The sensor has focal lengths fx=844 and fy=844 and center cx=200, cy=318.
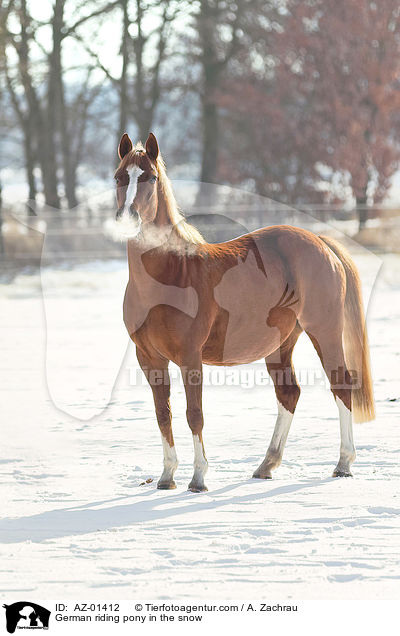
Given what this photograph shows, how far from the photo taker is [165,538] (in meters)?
3.88

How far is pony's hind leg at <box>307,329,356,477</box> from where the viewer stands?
4832mm

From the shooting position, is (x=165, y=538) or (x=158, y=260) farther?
(x=158, y=260)

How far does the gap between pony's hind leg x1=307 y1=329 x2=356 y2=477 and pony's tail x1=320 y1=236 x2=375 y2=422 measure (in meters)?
0.18

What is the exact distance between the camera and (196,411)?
173 inches

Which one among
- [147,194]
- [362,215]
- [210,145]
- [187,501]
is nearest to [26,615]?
[187,501]

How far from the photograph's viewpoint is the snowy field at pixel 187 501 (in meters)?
3.39

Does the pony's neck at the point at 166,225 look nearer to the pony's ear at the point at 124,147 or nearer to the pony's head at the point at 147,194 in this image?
the pony's head at the point at 147,194

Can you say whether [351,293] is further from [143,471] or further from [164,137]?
[164,137]

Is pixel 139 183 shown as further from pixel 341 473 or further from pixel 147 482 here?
pixel 341 473

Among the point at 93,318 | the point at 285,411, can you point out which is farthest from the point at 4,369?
the point at 285,411

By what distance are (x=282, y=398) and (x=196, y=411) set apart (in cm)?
80

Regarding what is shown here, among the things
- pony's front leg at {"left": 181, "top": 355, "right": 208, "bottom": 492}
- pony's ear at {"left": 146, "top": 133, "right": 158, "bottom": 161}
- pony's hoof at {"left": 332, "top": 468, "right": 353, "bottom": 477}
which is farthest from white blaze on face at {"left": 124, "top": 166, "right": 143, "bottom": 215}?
pony's hoof at {"left": 332, "top": 468, "right": 353, "bottom": 477}

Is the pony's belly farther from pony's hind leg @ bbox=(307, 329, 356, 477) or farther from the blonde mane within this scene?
the blonde mane

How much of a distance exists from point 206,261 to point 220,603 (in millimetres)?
1925
